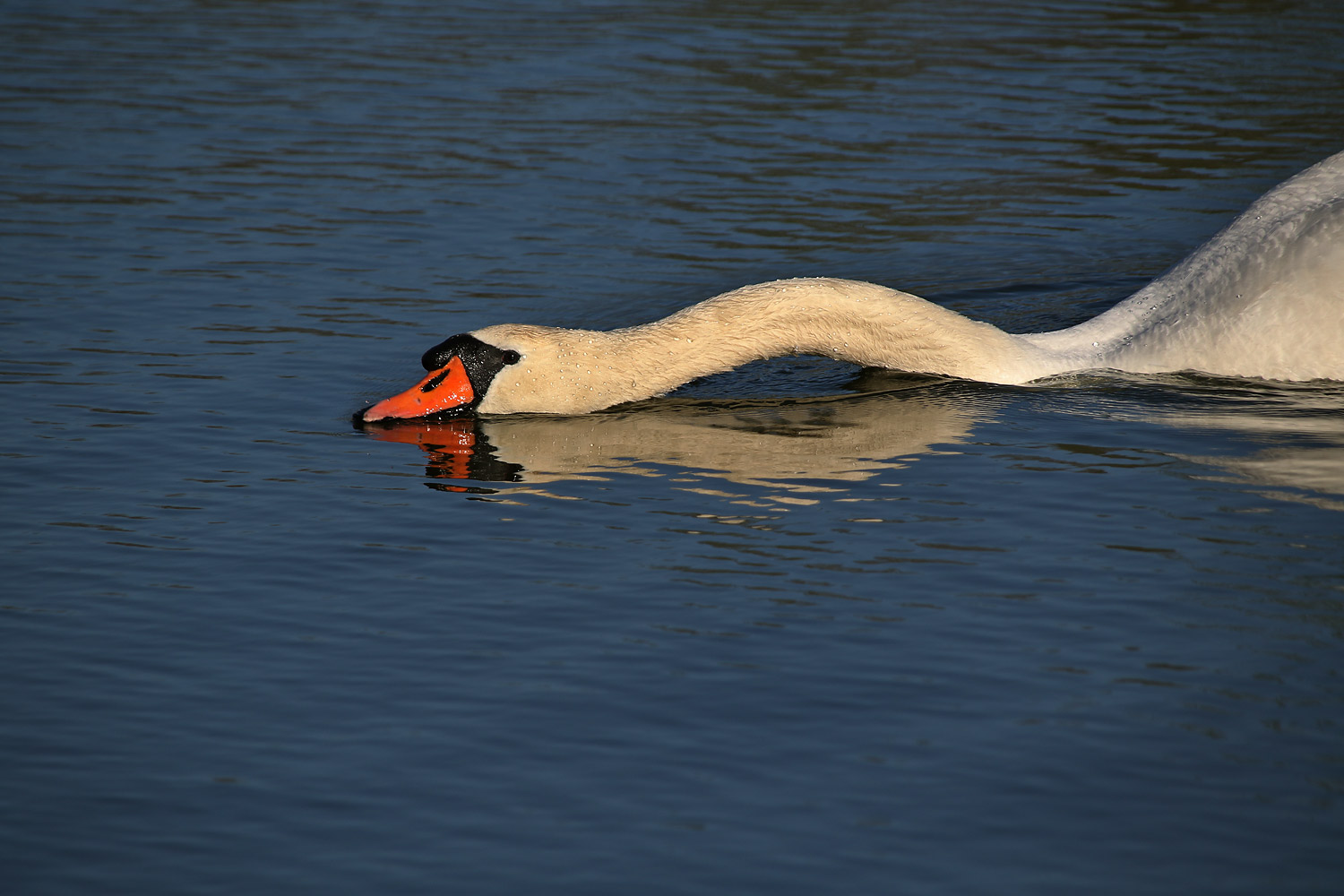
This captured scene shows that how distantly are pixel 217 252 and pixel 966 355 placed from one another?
21.2 feet

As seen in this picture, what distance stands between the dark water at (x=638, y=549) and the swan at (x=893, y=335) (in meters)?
0.20

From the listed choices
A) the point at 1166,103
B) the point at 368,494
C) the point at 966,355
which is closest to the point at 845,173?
the point at 1166,103

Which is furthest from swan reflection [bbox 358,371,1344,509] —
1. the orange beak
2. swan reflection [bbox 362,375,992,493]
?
the orange beak

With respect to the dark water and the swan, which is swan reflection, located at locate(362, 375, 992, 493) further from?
the swan

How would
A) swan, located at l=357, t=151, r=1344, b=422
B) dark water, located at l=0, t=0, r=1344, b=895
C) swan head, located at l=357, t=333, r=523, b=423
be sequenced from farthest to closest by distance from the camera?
swan head, located at l=357, t=333, r=523, b=423 → swan, located at l=357, t=151, r=1344, b=422 → dark water, located at l=0, t=0, r=1344, b=895

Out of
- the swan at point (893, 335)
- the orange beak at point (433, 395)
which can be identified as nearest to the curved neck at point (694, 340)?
the swan at point (893, 335)

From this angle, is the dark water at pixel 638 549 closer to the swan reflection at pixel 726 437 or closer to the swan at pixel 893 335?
the swan reflection at pixel 726 437

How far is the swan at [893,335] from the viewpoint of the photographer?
9.75 meters

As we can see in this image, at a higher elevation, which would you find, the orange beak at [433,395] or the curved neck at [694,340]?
the curved neck at [694,340]

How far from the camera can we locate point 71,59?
69.4 feet

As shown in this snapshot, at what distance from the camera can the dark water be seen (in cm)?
546

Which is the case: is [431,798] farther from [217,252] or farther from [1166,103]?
[1166,103]

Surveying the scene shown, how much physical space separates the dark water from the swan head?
21 centimetres

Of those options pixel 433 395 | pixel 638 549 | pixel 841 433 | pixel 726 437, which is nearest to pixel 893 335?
pixel 841 433
